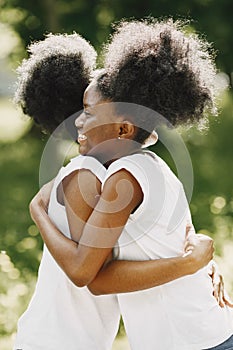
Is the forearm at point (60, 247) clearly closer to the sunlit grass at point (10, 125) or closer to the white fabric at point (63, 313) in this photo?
the white fabric at point (63, 313)

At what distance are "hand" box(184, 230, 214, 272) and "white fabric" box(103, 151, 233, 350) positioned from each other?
21 mm

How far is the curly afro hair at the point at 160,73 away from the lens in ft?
5.63

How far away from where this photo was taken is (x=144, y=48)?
1735mm

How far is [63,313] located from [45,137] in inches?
216

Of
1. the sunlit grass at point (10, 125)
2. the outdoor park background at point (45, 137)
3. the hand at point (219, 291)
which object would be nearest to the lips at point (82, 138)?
the hand at point (219, 291)

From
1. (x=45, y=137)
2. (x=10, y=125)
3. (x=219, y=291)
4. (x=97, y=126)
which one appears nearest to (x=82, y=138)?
(x=97, y=126)

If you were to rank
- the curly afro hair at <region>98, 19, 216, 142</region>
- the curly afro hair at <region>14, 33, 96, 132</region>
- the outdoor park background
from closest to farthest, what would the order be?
the curly afro hair at <region>98, 19, 216, 142</region> → the curly afro hair at <region>14, 33, 96, 132</region> → the outdoor park background

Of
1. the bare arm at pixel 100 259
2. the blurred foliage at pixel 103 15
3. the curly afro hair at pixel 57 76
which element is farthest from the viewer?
the blurred foliage at pixel 103 15

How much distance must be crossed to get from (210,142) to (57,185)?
5610 mm

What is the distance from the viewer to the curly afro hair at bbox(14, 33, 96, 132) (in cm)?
200

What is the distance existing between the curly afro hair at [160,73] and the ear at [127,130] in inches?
1.6

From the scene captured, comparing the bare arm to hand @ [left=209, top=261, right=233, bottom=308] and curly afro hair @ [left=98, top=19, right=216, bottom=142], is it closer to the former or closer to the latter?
hand @ [left=209, top=261, right=233, bottom=308]

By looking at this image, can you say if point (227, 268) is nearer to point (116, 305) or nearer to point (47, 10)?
point (116, 305)

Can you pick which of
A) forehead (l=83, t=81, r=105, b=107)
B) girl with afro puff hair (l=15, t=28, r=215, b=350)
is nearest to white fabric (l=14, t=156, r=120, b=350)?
girl with afro puff hair (l=15, t=28, r=215, b=350)
